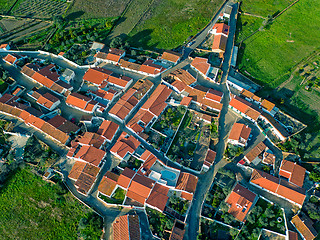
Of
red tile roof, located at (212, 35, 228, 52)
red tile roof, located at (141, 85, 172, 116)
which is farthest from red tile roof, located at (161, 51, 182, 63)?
red tile roof, located at (212, 35, 228, 52)

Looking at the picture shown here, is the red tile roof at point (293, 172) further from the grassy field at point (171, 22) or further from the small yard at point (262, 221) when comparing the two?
the grassy field at point (171, 22)

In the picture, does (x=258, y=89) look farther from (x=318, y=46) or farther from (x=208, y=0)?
(x=208, y=0)

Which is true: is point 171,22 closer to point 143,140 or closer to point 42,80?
point 42,80

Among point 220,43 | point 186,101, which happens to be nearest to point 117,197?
point 186,101

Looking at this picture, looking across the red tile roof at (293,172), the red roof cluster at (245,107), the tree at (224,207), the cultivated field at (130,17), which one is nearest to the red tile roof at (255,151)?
the red tile roof at (293,172)

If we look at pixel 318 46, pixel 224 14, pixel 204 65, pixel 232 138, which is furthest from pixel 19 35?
pixel 318 46

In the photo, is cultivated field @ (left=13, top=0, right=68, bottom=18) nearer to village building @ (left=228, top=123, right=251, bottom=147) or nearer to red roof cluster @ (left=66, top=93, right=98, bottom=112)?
red roof cluster @ (left=66, top=93, right=98, bottom=112)

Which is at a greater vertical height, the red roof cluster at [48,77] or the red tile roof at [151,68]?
the red tile roof at [151,68]
